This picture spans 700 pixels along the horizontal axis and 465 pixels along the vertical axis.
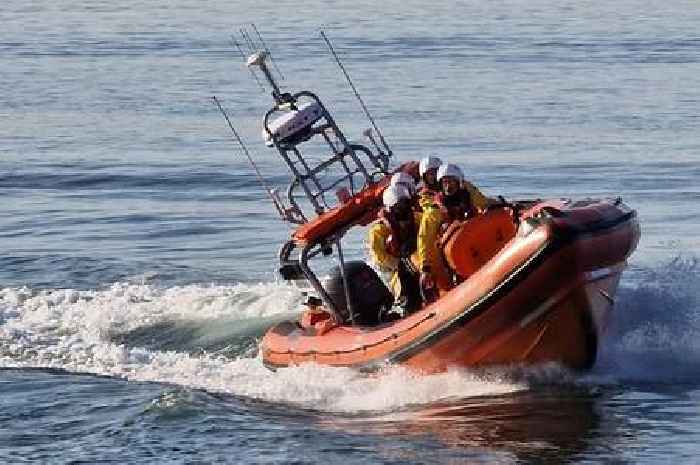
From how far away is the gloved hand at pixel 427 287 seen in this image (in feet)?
44.1

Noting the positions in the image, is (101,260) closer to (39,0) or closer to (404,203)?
(404,203)

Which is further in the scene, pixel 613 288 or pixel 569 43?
pixel 569 43

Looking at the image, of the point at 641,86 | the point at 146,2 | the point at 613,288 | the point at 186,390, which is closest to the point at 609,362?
the point at 613,288

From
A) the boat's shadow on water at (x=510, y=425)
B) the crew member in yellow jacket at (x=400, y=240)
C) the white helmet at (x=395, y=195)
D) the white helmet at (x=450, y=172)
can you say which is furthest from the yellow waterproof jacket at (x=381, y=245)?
the boat's shadow on water at (x=510, y=425)

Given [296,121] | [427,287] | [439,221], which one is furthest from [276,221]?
[439,221]

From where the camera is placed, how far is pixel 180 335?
16.7 metres

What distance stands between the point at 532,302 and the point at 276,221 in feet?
32.2

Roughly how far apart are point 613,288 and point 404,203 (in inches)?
63.8

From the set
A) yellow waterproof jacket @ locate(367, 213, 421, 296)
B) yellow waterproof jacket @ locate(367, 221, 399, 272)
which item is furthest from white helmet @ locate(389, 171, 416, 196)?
yellow waterproof jacket @ locate(367, 221, 399, 272)

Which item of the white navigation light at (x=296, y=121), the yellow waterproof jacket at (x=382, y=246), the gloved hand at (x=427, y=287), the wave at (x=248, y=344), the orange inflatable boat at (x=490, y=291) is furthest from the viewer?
the white navigation light at (x=296, y=121)

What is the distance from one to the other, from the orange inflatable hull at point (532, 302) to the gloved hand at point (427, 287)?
0.25 meters

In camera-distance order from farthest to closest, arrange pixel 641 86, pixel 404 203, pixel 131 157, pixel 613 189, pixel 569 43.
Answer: pixel 569 43 < pixel 641 86 < pixel 131 157 < pixel 613 189 < pixel 404 203

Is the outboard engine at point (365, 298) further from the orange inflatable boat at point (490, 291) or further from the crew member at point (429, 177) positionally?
the crew member at point (429, 177)

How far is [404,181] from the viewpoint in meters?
13.7
